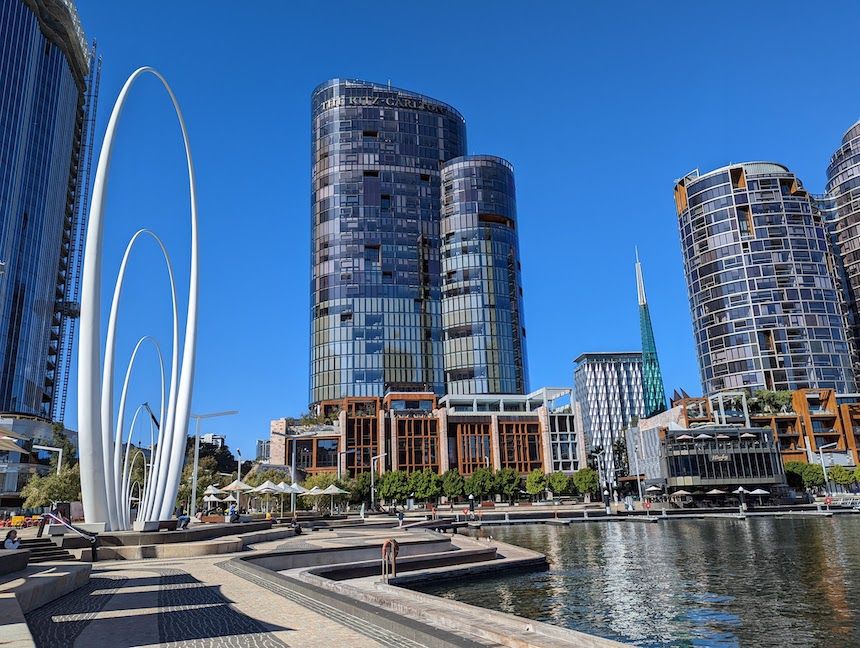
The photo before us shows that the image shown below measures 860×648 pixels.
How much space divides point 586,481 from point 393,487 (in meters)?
32.3

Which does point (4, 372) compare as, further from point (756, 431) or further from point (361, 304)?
point (756, 431)

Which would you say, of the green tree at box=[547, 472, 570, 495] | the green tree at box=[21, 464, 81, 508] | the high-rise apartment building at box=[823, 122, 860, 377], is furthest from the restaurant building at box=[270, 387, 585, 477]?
the high-rise apartment building at box=[823, 122, 860, 377]

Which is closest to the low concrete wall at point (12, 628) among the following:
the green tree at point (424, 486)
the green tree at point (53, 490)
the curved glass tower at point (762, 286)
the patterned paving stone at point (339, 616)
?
the patterned paving stone at point (339, 616)

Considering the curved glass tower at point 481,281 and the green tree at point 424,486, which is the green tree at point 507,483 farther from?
the curved glass tower at point 481,281

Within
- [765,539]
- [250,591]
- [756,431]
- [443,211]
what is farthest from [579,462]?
[250,591]

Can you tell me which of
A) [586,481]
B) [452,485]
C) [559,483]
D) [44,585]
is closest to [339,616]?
[44,585]

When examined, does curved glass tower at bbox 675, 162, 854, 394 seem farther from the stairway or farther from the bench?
the bench

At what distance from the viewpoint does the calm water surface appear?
16375 mm

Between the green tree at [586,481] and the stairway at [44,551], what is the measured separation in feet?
302

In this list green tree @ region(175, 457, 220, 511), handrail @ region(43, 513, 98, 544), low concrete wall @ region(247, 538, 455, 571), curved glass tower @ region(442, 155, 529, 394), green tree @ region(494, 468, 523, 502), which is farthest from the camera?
curved glass tower @ region(442, 155, 529, 394)

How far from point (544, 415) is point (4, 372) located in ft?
322

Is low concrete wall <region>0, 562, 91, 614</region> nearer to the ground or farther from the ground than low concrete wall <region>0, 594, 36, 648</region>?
nearer to the ground

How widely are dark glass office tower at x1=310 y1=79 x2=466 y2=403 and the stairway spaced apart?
130177 mm

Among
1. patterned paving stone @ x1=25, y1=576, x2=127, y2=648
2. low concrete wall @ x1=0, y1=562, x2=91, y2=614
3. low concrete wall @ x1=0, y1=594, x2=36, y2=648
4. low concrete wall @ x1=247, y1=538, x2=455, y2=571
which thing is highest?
low concrete wall @ x1=0, y1=594, x2=36, y2=648
